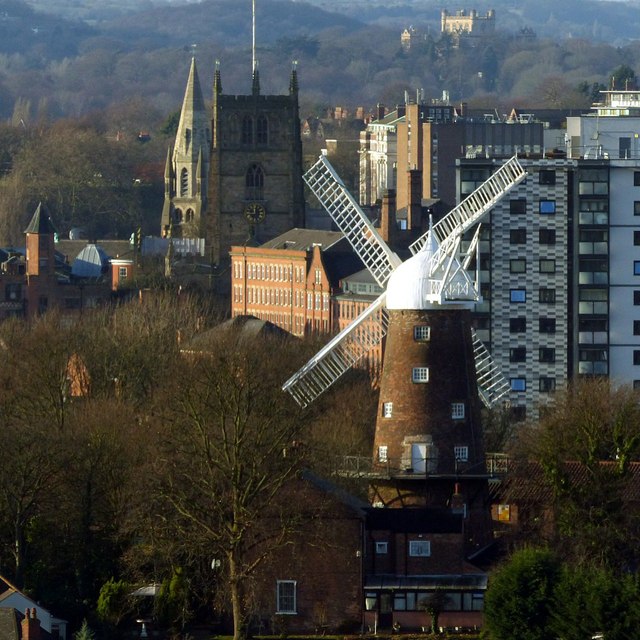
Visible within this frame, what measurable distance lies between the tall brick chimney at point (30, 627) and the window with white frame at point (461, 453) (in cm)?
1216

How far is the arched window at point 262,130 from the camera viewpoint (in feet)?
602

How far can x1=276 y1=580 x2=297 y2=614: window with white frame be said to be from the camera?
7925cm

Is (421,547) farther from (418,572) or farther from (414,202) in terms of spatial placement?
(414,202)

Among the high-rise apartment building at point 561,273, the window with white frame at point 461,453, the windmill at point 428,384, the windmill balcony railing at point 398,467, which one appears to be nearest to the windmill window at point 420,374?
the windmill at point 428,384

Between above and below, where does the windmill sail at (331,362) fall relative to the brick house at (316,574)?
above

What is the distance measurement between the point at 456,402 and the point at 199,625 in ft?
28.6

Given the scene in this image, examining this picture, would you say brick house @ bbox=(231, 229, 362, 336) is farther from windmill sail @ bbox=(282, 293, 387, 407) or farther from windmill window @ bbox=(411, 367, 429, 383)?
windmill window @ bbox=(411, 367, 429, 383)

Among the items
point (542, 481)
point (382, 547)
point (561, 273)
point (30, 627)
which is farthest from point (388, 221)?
point (30, 627)

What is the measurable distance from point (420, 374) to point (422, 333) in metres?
1.09

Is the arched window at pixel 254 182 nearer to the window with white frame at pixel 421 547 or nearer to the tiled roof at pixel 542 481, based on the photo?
the tiled roof at pixel 542 481

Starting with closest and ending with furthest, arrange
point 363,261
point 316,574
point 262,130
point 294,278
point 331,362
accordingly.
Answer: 1. point 316,574
2. point 331,362
3. point 363,261
4. point 294,278
5. point 262,130

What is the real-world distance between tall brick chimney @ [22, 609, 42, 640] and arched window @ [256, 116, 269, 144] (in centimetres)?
10871

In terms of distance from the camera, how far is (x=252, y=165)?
603 feet

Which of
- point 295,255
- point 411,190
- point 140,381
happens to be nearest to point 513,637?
point 140,381
